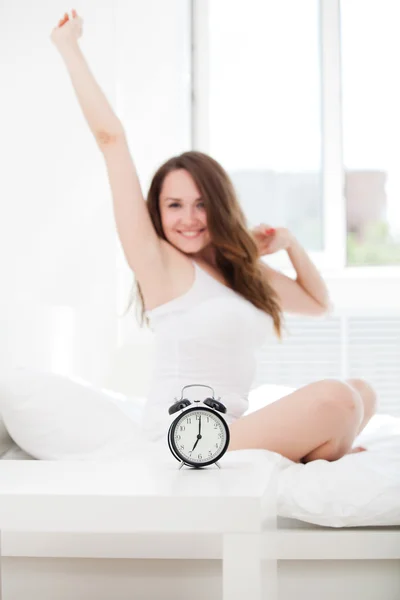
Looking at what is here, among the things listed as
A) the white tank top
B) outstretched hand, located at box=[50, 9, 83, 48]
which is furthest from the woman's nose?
outstretched hand, located at box=[50, 9, 83, 48]

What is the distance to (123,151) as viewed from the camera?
5.71 ft

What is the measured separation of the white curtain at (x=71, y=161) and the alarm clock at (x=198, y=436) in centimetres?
104

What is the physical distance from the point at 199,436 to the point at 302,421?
384 millimetres

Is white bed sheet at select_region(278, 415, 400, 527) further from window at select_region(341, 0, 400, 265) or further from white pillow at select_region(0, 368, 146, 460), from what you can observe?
window at select_region(341, 0, 400, 265)

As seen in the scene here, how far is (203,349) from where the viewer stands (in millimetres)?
1716

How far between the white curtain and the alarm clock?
3.43 ft

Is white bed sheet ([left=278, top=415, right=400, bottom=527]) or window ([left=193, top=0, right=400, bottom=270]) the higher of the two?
window ([left=193, top=0, right=400, bottom=270])

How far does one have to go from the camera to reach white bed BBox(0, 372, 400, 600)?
1.25m

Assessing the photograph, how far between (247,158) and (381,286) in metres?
0.80

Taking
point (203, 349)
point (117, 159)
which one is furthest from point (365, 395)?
point (117, 159)

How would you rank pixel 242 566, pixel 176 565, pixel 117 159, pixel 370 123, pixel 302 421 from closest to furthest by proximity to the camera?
pixel 242 566 < pixel 176 565 < pixel 302 421 < pixel 117 159 < pixel 370 123

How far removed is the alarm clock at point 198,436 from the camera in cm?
110

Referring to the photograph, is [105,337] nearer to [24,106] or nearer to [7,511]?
[24,106]

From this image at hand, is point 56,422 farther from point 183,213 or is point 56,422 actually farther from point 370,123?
point 370,123
